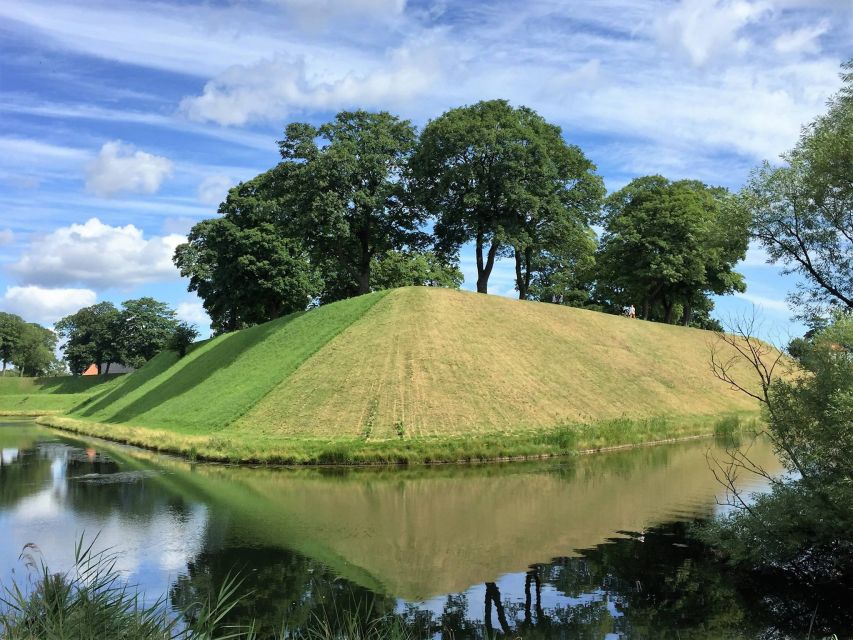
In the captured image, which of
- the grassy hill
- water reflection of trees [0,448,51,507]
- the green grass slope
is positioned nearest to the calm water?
water reflection of trees [0,448,51,507]

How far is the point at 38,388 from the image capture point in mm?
116438

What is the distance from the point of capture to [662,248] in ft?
221

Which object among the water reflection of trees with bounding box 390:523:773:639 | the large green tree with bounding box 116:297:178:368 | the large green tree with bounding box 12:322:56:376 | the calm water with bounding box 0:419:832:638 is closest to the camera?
the water reflection of trees with bounding box 390:523:773:639

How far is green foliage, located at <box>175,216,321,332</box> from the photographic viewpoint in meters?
66.4

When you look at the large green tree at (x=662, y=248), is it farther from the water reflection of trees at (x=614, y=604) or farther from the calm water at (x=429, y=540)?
the water reflection of trees at (x=614, y=604)

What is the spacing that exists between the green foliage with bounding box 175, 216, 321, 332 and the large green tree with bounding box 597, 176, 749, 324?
103 ft

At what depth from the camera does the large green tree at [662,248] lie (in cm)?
6606

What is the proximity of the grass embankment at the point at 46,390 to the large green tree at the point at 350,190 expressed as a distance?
5395cm

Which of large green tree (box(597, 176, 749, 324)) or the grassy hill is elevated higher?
large green tree (box(597, 176, 749, 324))

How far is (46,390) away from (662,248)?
331ft

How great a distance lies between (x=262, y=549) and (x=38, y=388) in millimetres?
117162

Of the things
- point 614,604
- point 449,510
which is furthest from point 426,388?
point 614,604

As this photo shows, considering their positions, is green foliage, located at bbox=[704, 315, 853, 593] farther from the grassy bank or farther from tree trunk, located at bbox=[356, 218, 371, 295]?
tree trunk, located at bbox=[356, 218, 371, 295]

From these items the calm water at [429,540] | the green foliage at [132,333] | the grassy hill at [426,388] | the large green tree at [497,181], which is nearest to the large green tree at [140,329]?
the green foliage at [132,333]
